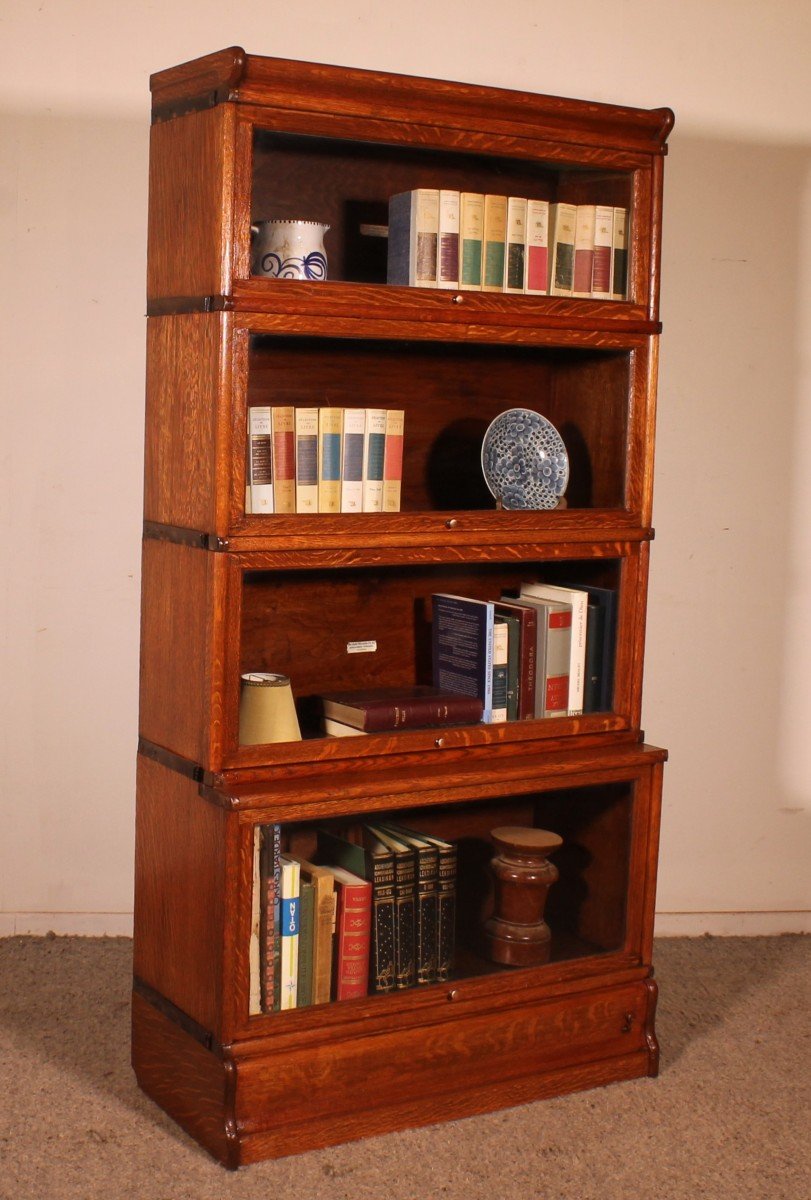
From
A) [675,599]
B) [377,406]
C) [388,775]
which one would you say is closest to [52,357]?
[377,406]

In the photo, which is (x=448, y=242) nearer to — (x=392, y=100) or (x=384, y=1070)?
(x=392, y=100)

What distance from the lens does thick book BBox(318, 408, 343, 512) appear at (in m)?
2.65

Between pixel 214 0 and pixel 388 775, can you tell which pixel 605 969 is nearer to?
pixel 388 775

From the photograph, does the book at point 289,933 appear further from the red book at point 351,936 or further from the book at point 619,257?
the book at point 619,257

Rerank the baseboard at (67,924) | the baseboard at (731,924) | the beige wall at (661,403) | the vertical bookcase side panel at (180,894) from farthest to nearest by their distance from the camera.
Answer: the baseboard at (731,924) < the baseboard at (67,924) < the beige wall at (661,403) < the vertical bookcase side panel at (180,894)

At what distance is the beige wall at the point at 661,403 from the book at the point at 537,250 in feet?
2.75

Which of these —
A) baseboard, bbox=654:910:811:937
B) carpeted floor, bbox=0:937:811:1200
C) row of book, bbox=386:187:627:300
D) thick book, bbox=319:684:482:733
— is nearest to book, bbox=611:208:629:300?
row of book, bbox=386:187:627:300

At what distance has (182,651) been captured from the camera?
2.60m

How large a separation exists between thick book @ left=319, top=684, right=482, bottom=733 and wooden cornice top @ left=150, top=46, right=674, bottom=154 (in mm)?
1115

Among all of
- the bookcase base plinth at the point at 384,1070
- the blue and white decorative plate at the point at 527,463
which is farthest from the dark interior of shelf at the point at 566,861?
the blue and white decorative plate at the point at 527,463

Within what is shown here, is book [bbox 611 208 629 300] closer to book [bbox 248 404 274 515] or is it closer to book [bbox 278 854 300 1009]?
book [bbox 248 404 274 515]

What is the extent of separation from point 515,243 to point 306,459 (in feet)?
2.05

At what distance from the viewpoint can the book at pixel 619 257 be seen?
2861 mm

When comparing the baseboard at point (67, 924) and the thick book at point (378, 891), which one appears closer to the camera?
the thick book at point (378, 891)
